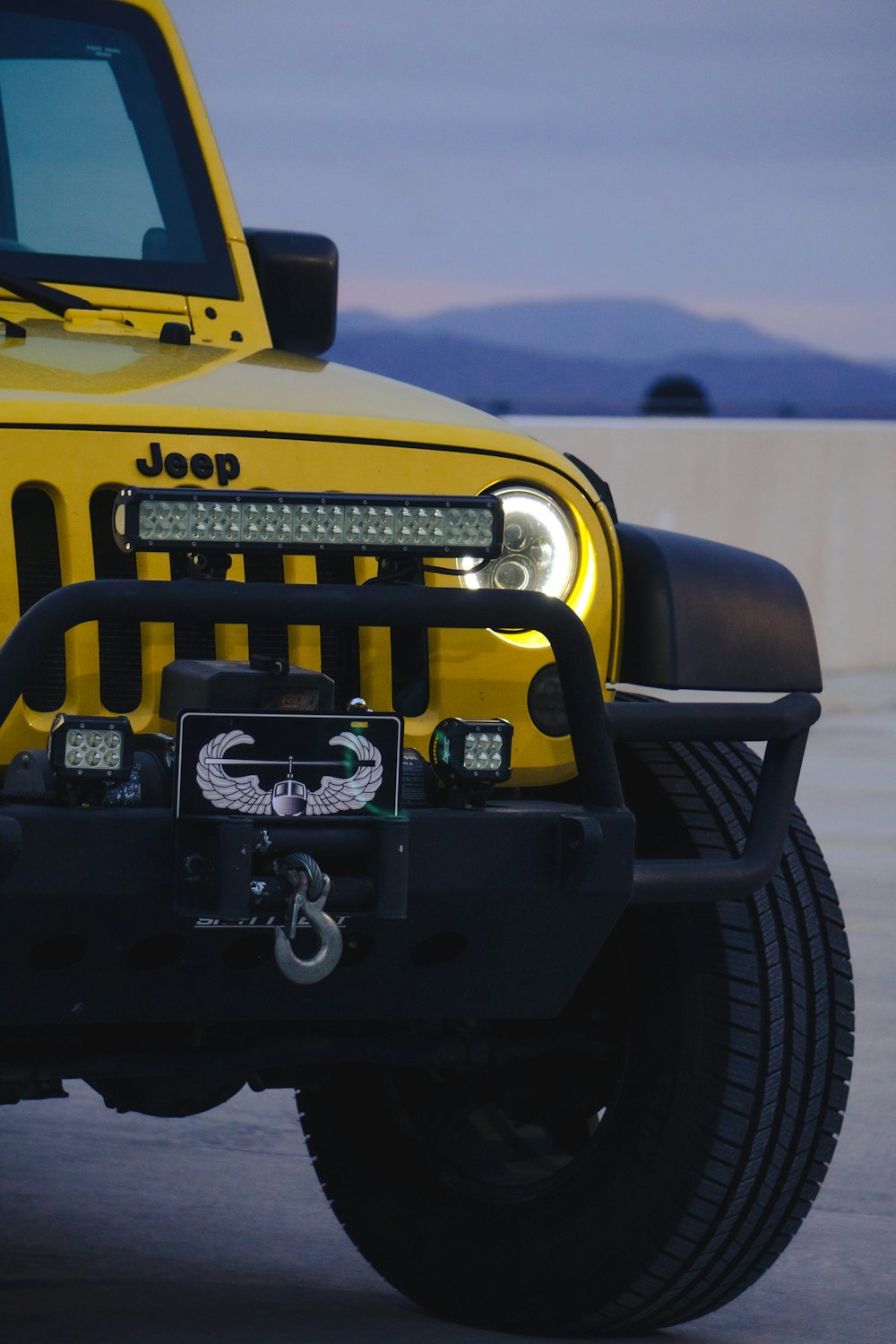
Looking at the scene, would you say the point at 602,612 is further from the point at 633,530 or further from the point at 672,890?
the point at 672,890

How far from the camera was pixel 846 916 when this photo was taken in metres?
6.74

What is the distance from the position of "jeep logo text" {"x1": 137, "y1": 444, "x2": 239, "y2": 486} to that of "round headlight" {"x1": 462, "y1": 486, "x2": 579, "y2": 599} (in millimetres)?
379

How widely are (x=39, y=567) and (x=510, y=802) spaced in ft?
2.23

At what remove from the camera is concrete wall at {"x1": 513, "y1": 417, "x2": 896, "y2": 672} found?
13094 mm

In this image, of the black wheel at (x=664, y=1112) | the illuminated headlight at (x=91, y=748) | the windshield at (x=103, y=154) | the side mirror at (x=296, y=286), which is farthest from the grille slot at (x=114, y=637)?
the side mirror at (x=296, y=286)

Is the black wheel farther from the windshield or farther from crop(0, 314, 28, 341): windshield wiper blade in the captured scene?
the windshield

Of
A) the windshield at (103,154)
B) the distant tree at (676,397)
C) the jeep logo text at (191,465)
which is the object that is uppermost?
the windshield at (103,154)

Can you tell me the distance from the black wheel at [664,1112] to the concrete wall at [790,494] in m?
9.43

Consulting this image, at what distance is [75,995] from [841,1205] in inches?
74.4

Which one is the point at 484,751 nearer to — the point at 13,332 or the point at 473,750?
the point at 473,750

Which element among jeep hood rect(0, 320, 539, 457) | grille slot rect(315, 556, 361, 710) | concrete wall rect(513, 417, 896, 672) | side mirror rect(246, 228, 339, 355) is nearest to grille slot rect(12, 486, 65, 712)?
jeep hood rect(0, 320, 539, 457)

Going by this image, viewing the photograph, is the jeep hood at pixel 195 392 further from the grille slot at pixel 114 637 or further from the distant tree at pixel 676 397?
the distant tree at pixel 676 397

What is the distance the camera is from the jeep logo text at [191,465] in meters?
2.79

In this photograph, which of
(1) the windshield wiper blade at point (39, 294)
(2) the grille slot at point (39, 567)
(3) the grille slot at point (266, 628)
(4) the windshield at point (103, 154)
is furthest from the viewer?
(4) the windshield at point (103, 154)
